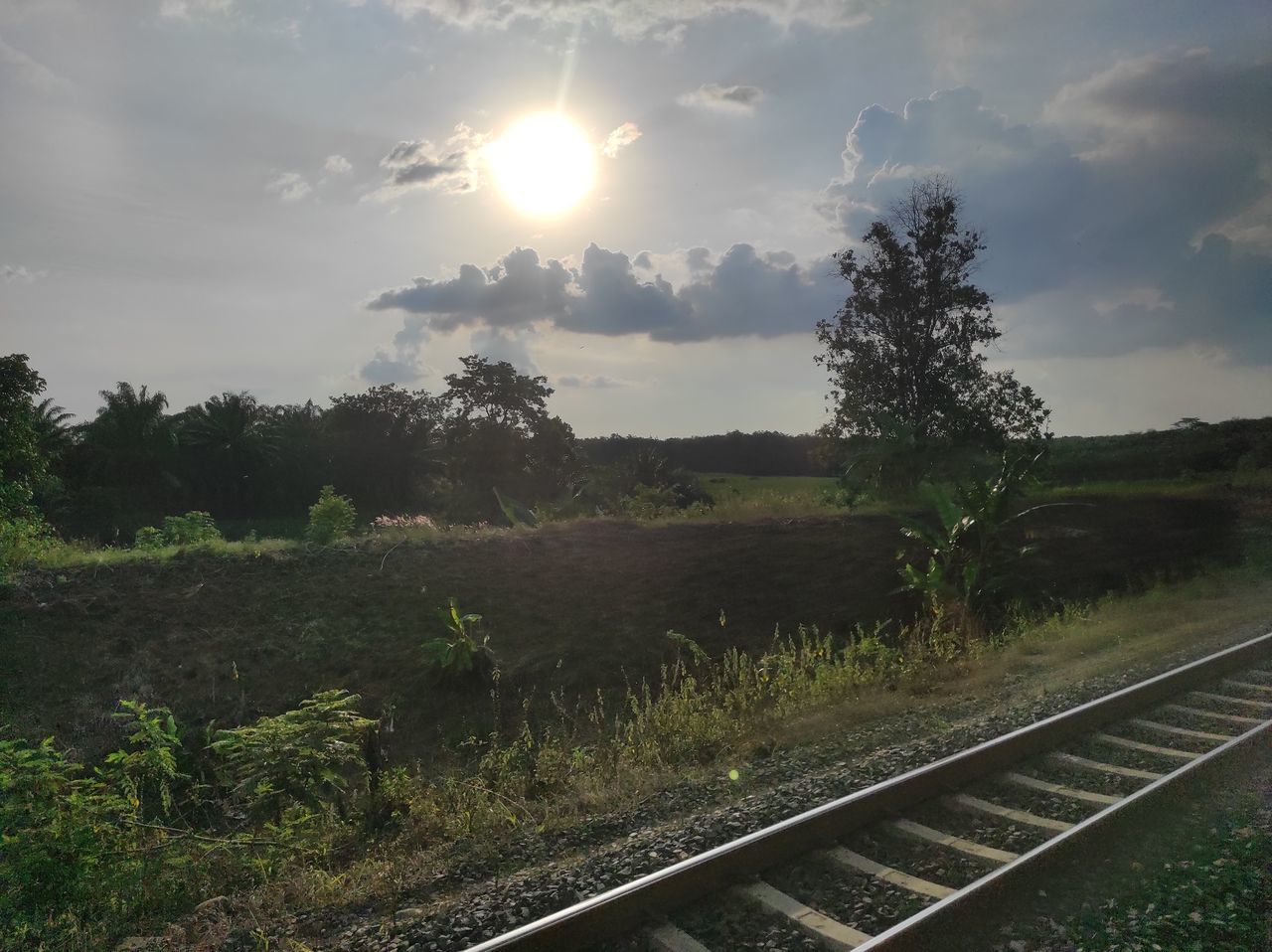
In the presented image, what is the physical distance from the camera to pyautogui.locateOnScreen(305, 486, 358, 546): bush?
1420cm

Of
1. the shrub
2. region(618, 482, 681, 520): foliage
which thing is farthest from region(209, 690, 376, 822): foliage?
region(618, 482, 681, 520): foliage

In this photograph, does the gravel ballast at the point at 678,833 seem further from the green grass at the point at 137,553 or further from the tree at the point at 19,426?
the tree at the point at 19,426

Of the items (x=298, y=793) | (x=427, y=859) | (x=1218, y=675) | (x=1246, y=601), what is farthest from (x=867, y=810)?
(x=1246, y=601)

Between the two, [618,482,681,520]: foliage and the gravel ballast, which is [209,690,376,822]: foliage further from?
[618,482,681,520]: foliage

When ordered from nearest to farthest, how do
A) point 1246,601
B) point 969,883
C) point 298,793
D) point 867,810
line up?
point 969,883 → point 867,810 → point 298,793 → point 1246,601

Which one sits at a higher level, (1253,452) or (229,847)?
(1253,452)

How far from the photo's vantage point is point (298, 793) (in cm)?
621

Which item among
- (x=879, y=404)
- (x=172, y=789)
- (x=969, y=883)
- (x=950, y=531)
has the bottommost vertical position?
(x=172, y=789)

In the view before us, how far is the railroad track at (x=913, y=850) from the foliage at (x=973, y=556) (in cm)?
553

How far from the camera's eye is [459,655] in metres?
10.2

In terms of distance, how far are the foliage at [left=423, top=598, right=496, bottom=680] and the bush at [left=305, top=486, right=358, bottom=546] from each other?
4.38m

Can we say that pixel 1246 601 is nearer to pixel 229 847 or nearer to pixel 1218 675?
pixel 1218 675

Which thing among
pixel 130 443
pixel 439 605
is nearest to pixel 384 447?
pixel 130 443

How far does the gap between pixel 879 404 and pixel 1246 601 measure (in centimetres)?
1206
